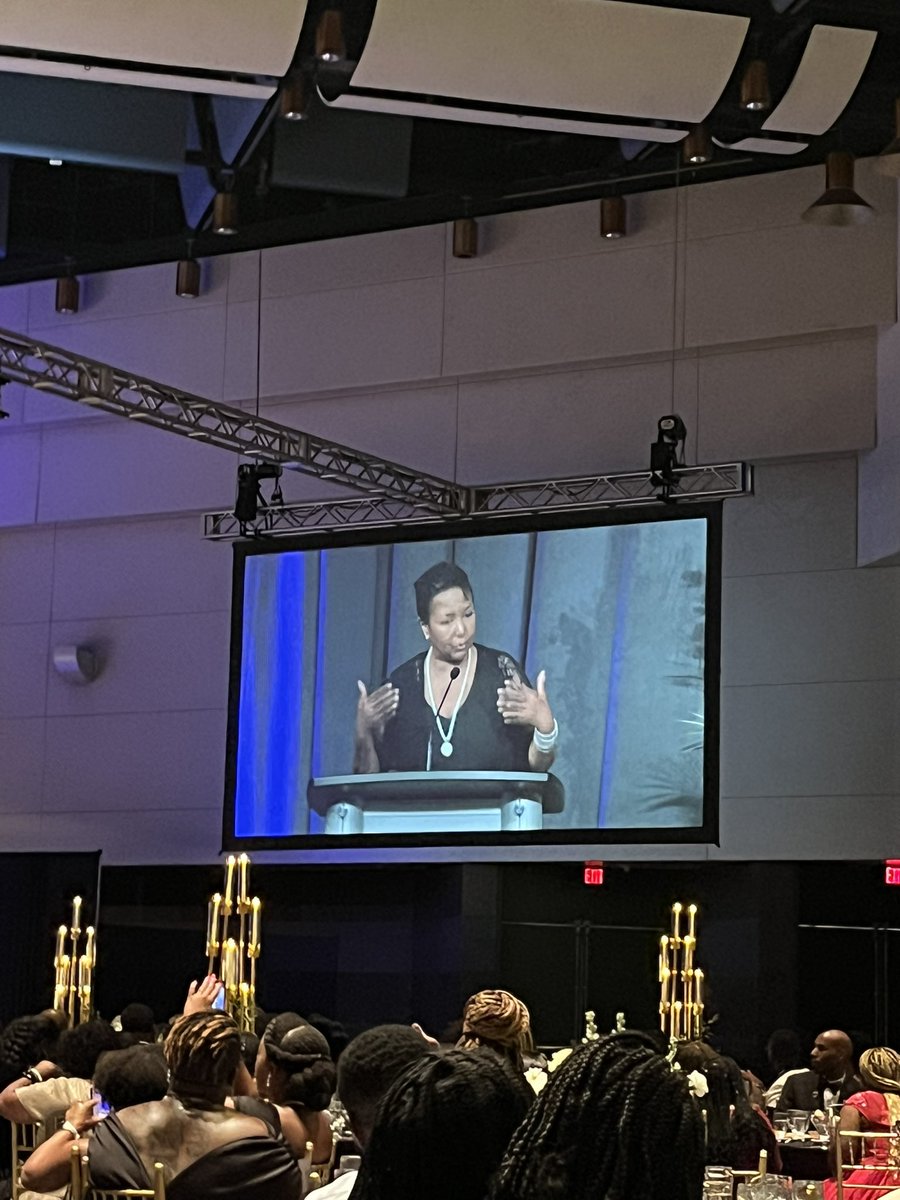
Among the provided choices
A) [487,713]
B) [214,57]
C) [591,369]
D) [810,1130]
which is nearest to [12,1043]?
[810,1130]

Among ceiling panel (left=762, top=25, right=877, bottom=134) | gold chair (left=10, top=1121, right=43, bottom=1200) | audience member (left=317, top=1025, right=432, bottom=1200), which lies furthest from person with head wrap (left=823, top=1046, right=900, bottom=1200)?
ceiling panel (left=762, top=25, right=877, bottom=134)

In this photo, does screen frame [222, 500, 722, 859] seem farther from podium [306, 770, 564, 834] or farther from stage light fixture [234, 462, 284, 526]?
stage light fixture [234, 462, 284, 526]

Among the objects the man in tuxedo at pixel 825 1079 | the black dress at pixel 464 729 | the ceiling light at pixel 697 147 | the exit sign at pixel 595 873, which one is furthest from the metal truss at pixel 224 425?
the man in tuxedo at pixel 825 1079

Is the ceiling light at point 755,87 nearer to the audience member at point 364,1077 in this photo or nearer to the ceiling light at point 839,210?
the ceiling light at point 839,210

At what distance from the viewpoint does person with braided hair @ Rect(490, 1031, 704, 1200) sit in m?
1.37

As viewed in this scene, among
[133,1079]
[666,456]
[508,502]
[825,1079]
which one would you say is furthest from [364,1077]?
[508,502]

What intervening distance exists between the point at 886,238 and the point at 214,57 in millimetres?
4526

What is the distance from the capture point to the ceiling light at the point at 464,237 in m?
11.8

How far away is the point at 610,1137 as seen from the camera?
1.38 m

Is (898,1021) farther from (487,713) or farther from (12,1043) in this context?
(12,1043)

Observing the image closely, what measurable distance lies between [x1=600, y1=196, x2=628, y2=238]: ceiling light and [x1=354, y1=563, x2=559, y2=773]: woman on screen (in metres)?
2.27

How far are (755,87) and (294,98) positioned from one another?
206 centimetres

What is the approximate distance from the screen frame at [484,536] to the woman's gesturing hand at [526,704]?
25.4 inches

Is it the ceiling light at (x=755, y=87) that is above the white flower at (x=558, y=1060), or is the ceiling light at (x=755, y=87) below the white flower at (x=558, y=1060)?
above
